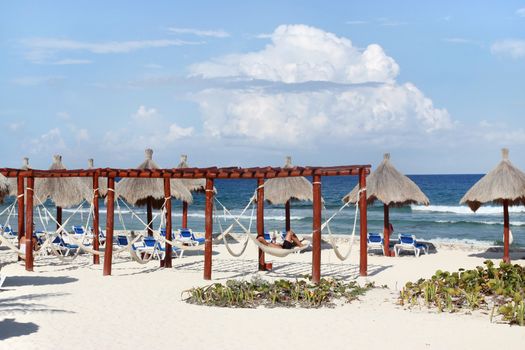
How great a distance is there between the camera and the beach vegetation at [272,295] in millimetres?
8164

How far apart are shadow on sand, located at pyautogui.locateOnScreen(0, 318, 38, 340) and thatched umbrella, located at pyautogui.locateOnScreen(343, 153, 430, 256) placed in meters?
7.70

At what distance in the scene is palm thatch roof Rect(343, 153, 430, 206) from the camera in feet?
44.5

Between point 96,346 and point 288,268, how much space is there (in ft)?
19.6

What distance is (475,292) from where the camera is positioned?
8062mm

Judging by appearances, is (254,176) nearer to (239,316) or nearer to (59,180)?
(239,316)

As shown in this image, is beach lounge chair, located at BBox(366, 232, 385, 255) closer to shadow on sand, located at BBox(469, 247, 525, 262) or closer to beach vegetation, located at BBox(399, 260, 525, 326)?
shadow on sand, located at BBox(469, 247, 525, 262)

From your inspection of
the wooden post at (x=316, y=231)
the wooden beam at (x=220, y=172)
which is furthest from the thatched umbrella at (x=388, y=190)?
the wooden post at (x=316, y=231)

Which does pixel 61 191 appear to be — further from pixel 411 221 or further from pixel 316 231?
pixel 411 221

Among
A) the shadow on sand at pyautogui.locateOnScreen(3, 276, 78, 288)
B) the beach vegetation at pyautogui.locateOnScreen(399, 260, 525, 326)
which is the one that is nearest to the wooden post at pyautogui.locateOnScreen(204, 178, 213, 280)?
the shadow on sand at pyautogui.locateOnScreen(3, 276, 78, 288)

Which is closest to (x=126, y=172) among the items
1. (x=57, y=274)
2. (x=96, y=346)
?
(x=57, y=274)

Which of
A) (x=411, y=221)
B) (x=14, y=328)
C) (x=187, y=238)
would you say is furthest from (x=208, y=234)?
(x=411, y=221)

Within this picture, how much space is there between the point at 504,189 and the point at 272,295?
6.11m

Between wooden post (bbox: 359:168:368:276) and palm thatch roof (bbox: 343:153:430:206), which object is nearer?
wooden post (bbox: 359:168:368:276)

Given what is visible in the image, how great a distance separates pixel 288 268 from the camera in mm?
11922
